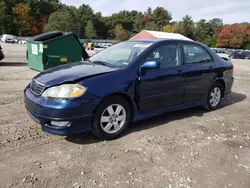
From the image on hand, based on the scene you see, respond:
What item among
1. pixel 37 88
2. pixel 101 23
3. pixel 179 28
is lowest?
pixel 37 88

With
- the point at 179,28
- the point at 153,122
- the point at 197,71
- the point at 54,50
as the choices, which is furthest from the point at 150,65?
the point at 179,28

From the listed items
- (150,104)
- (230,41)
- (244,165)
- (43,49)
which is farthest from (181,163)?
(230,41)

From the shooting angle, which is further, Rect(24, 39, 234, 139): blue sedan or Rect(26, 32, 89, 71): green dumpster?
Rect(26, 32, 89, 71): green dumpster

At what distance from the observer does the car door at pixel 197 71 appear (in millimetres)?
4703

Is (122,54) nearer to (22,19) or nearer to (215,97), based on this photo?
(215,97)

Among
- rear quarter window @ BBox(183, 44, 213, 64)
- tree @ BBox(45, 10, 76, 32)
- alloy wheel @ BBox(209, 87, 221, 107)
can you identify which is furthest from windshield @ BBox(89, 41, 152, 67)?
tree @ BBox(45, 10, 76, 32)

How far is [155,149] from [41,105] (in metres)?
1.69

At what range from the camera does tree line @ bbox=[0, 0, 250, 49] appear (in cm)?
6625

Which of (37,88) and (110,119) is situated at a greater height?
(37,88)

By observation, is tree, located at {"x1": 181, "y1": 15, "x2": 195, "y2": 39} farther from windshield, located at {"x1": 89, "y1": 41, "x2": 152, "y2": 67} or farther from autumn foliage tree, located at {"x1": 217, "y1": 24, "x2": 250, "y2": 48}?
windshield, located at {"x1": 89, "y1": 41, "x2": 152, "y2": 67}

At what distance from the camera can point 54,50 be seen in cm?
889

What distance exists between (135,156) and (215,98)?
9.97ft

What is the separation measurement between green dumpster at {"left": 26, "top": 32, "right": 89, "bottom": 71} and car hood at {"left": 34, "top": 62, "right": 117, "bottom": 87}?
16.7 feet

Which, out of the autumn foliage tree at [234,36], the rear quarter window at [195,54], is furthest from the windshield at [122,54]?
the autumn foliage tree at [234,36]
